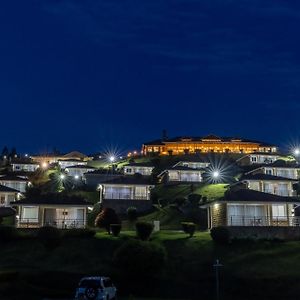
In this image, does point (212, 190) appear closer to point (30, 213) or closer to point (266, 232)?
point (266, 232)

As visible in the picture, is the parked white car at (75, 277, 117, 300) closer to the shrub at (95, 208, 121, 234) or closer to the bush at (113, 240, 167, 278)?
the bush at (113, 240, 167, 278)

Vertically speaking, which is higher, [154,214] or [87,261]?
[154,214]

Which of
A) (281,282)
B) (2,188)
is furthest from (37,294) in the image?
(2,188)

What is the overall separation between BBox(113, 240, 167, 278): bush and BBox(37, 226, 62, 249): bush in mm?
11369

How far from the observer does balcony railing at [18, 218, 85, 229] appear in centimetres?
5878

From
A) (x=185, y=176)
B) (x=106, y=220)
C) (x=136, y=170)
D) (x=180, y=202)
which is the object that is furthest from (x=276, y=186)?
(x=136, y=170)

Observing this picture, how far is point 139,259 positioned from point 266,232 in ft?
60.1

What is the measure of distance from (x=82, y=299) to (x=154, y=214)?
137 ft

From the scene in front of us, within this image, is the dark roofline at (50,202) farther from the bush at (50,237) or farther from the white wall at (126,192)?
the white wall at (126,192)

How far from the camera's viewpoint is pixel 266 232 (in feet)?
167

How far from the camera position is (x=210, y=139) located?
140625mm

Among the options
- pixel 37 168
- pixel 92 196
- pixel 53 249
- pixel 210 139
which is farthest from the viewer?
pixel 210 139

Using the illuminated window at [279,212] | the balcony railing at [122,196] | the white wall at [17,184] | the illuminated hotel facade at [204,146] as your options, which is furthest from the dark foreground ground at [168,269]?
the illuminated hotel facade at [204,146]

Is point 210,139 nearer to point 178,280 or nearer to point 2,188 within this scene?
point 2,188
